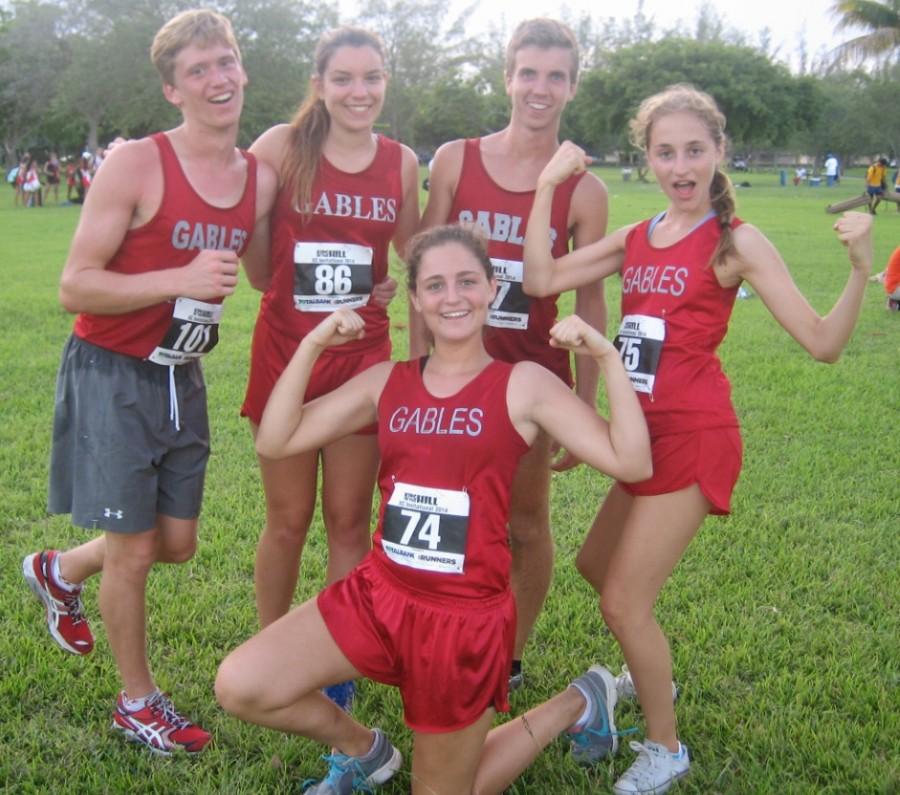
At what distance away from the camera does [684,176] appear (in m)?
2.60

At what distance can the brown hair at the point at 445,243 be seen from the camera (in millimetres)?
2588

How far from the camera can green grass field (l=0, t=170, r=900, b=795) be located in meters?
2.69

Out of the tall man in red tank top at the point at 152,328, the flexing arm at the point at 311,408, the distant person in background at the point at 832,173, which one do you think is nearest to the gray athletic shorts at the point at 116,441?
the tall man in red tank top at the point at 152,328

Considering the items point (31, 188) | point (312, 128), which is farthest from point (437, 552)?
point (31, 188)

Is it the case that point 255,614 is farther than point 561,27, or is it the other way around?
point 255,614

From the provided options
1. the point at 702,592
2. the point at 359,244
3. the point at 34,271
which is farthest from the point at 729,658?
the point at 34,271

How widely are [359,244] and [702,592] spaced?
80.9 inches

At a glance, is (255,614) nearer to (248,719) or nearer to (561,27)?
(248,719)

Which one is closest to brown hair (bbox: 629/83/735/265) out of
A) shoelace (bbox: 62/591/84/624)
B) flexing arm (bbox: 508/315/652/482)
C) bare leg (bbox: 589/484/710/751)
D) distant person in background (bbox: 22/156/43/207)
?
flexing arm (bbox: 508/315/652/482)

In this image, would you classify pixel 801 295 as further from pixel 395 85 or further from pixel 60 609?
pixel 395 85

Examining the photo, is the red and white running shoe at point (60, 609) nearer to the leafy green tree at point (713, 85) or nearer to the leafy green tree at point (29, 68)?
the leafy green tree at point (713, 85)

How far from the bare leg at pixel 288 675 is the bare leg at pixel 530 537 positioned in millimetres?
872

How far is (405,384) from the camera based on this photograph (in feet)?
8.45

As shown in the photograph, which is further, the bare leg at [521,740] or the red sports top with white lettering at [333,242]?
the red sports top with white lettering at [333,242]
